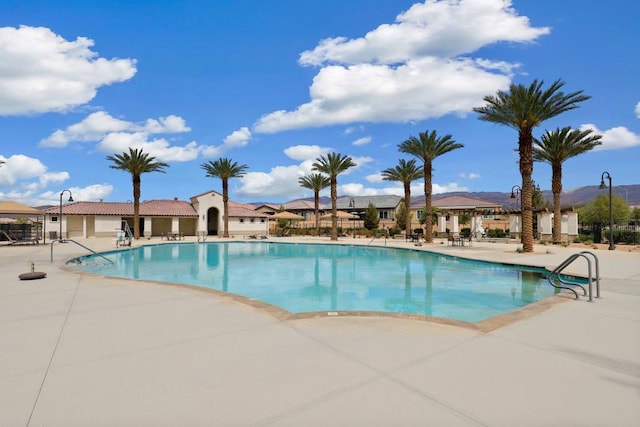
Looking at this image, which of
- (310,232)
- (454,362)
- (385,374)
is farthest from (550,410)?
(310,232)

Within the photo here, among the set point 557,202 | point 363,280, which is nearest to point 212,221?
point 363,280

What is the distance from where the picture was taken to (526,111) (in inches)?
771

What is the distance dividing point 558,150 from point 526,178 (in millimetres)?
7486

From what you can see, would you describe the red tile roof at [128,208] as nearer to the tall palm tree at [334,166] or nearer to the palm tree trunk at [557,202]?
the tall palm tree at [334,166]

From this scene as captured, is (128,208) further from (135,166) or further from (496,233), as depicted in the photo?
(496,233)

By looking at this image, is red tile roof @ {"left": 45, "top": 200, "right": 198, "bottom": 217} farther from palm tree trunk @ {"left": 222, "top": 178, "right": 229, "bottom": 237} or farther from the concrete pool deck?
the concrete pool deck

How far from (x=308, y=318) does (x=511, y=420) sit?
11.1ft

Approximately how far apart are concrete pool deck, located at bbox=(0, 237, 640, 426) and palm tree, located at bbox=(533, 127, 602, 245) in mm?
23152

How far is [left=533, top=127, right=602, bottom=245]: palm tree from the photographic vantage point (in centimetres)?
2472

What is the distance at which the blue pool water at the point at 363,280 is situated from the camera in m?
9.20

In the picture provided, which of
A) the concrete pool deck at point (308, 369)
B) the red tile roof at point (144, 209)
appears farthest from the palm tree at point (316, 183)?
the concrete pool deck at point (308, 369)

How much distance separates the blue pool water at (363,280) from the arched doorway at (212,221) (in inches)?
797

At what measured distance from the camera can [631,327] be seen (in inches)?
206

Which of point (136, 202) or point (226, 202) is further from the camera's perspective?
point (226, 202)
